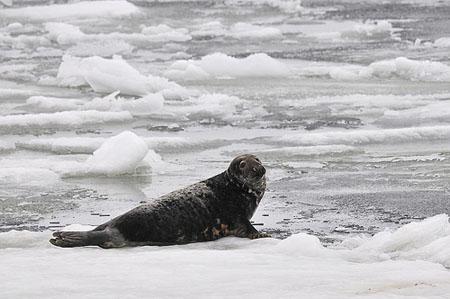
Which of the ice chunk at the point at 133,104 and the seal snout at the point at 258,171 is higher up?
the seal snout at the point at 258,171

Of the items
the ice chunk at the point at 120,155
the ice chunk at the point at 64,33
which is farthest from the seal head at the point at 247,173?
the ice chunk at the point at 64,33

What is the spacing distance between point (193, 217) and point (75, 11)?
17140 millimetres

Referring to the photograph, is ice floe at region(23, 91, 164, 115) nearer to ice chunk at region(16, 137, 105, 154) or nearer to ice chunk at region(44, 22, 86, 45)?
ice chunk at region(16, 137, 105, 154)

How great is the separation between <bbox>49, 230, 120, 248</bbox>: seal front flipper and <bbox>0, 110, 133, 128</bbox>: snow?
5215mm

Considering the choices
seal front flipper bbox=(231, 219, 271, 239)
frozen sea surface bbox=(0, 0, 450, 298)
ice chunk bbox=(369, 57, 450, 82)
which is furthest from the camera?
ice chunk bbox=(369, 57, 450, 82)

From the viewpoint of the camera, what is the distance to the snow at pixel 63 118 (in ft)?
34.6

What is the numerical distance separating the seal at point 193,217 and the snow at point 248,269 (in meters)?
0.13

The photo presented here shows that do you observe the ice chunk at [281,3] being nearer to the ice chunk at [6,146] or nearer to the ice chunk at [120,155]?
the ice chunk at [6,146]

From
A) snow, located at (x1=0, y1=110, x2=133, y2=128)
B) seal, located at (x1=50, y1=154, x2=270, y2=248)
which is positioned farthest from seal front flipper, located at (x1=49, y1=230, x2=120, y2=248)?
snow, located at (x1=0, y1=110, x2=133, y2=128)

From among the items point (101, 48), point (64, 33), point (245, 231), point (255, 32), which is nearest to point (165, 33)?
point (101, 48)

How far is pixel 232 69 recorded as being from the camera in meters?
13.9

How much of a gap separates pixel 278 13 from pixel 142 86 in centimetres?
980

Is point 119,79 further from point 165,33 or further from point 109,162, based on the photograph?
point 165,33

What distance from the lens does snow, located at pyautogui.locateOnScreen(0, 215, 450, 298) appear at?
168 inches
